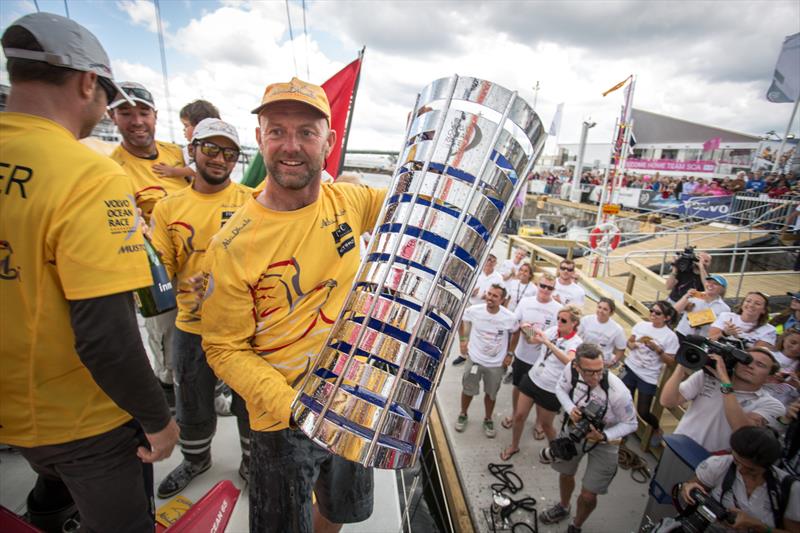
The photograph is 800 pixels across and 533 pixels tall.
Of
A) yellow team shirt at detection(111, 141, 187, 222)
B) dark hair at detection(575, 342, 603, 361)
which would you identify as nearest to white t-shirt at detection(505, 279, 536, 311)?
dark hair at detection(575, 342, 603, 361)

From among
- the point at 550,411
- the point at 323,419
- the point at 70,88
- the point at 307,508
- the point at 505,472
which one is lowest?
the point at 505,472

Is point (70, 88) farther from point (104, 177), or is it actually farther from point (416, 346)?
point (416, 346)

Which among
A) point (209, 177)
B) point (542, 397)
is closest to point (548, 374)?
point (542, 397)

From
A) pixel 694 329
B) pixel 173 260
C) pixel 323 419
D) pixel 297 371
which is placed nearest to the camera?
pixel 323 419

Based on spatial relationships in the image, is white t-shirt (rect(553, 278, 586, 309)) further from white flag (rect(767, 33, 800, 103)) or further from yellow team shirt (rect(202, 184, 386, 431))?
white flag (rect(767, 33, 800, 103))

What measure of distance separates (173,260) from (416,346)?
83.4 inches

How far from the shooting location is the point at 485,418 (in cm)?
476

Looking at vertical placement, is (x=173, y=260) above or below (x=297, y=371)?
above

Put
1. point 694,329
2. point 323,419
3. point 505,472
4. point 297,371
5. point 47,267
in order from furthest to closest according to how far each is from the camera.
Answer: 1. point 694,329
2. point 505,472
3. point 297,371
4. point 47,267
5. point 323,419

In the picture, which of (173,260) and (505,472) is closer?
(173,260)

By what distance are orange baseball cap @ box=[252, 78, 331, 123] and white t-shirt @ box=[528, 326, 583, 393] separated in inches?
143

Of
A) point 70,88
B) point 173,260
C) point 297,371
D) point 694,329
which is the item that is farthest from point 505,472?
point 70,88

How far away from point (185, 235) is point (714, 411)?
4029mm

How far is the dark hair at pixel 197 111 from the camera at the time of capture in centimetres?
319
